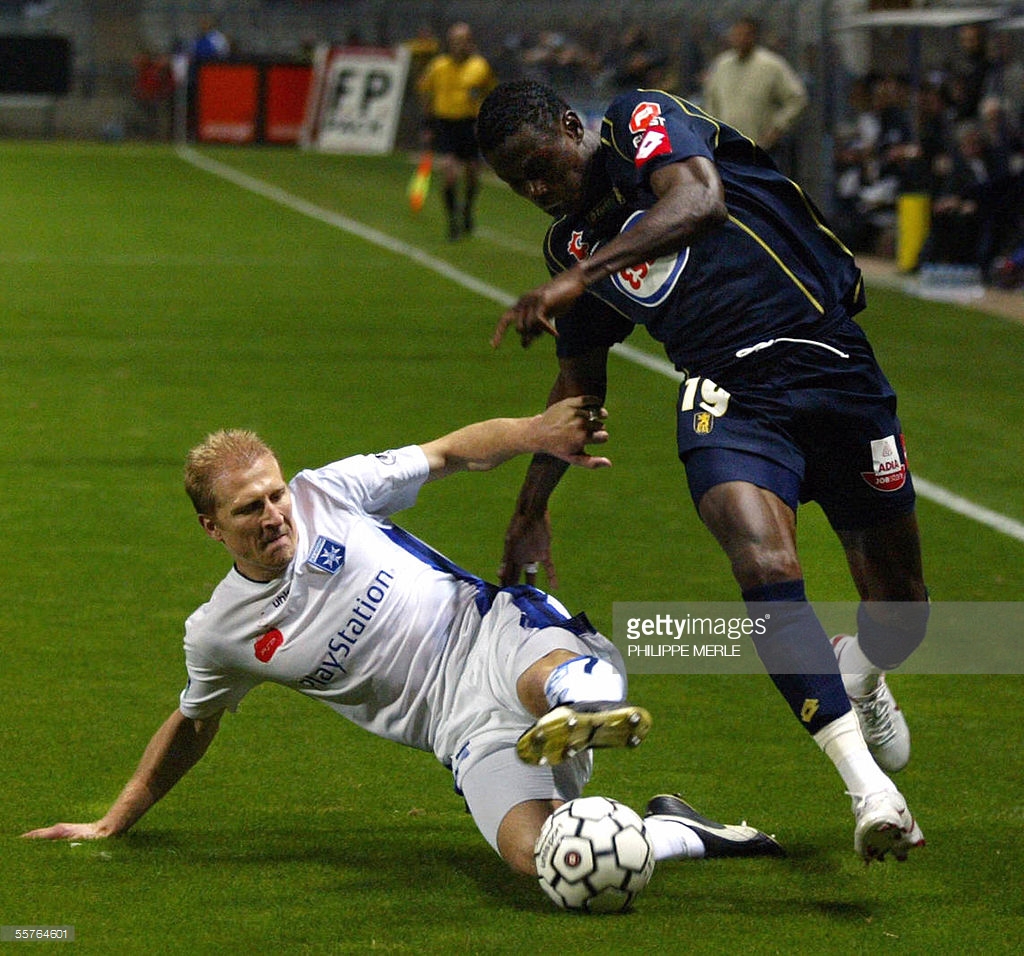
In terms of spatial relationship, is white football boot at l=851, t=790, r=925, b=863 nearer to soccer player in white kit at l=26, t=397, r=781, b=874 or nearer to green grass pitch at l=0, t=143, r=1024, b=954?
green grass pitch at l=0, t=143, r=1024, b=954

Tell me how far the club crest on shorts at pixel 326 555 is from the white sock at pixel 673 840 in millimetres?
1028

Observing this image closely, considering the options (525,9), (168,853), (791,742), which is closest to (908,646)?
(791,742)

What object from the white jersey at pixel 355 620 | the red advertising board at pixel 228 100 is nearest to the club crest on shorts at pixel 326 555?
the white jersey at pixel 355 620

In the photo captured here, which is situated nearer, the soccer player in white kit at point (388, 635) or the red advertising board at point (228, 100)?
the soccer player in white kit at point (388, 635)

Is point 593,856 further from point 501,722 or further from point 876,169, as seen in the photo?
point 876,169

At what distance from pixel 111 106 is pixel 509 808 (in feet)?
119

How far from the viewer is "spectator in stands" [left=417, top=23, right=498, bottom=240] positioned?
68.3ft

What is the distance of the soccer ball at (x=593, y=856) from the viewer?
4648mm

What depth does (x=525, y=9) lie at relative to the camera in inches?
1491

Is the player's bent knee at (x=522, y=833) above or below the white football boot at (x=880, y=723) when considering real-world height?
above

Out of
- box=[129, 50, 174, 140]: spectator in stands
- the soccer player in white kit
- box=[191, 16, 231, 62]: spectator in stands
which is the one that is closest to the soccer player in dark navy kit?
the soccer player in white kit

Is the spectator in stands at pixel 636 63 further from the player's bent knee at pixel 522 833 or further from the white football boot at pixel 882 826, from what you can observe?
the white football boot at pixel 882 826

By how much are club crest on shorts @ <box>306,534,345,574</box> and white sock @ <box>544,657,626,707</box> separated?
0.74 metres

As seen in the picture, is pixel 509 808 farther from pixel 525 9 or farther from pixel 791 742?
pixel 525 9
